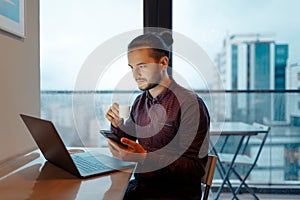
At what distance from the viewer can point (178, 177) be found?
134cm

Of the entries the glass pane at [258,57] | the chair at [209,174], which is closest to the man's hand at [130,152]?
the chair at [209,174]

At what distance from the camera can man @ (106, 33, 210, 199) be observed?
1.31m

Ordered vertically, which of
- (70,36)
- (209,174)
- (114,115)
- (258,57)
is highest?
(70,36)

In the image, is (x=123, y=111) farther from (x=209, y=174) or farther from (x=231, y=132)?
(x=231, y=132)

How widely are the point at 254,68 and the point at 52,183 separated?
7.26 ft

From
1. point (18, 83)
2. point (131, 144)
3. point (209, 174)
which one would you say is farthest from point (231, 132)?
point (18, 83)

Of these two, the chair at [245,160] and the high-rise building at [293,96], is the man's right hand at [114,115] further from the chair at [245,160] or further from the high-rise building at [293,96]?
the high-rise building at [293,96]

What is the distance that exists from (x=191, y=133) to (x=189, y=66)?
1209mm

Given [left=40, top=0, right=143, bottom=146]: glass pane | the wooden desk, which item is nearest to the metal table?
[left=40, top=0, right=143, bottom=146]: glass pane

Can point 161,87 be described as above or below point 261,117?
above

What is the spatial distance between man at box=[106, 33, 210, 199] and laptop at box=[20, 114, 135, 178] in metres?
0.06

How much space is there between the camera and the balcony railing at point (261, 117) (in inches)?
100

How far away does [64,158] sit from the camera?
3.74 ft

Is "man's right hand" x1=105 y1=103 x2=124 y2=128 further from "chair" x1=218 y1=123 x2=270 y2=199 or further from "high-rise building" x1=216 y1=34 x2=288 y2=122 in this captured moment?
"chair" x1=218 y1=123 x2=270 y2=199
